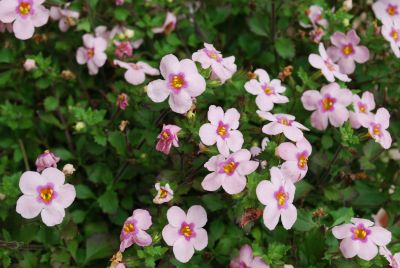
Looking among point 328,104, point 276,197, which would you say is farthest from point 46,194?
point 328,104

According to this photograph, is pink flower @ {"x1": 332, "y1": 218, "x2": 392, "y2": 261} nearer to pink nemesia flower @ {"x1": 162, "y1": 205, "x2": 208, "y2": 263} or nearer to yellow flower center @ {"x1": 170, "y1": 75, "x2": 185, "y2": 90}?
pink nemesia flower @ {"x1": 162, "y1": 205, "x2": 208, "y2": 263}

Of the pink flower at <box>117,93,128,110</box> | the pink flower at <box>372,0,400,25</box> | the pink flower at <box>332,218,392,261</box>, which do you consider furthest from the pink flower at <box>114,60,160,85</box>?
the pink flower at <box>372,0,400,25</box>

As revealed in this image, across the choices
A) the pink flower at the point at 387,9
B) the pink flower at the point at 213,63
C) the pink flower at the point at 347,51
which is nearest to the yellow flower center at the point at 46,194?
the pink flower at the point at 213,63

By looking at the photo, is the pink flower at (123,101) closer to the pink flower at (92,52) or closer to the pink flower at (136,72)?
the pink flower at (136,72)

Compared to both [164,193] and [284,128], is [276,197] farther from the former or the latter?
[164,193]

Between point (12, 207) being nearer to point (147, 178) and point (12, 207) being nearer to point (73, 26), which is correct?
point (147, 178)

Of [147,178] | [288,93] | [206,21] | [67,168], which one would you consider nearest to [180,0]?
[206,21]
